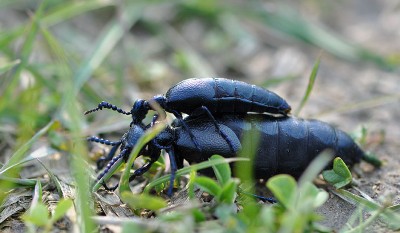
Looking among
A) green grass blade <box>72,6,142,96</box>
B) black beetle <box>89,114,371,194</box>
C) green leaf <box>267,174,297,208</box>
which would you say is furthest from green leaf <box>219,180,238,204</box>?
green grass blade <box>72,6,142,96</box>

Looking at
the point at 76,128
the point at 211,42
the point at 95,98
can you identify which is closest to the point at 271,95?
the point at 76,128

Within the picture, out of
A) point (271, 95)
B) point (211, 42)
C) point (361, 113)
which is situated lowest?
point (361, 113)

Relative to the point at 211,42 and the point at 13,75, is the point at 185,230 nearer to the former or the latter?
the point at 13,75

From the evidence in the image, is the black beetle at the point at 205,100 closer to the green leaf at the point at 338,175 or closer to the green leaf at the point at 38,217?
the green leaf at the point at 338,175

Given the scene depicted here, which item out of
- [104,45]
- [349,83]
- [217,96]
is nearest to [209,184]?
[217,96]

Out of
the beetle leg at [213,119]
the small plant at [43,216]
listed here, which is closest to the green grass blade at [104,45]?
the beetle leg at [213,119]

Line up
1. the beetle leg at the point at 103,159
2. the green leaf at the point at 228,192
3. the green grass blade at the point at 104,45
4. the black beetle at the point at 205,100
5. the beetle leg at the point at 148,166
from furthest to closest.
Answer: the green grass blade at the point at 104,45 → the beetle leg at the point at 103,159 → the black beetle at the point at 205,100 → the beetle leg at the point at 148,166 → the green leaf at the point at 228,192

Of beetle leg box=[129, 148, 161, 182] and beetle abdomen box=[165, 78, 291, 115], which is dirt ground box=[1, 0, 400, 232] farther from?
beetle abdomen box=[165, 78, 291, 115]

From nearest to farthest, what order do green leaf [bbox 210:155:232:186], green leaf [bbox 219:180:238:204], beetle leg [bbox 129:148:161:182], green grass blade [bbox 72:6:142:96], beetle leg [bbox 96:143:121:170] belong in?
green leaf [bbox 219:180:238:204], green leaf [bbox 210:155:232:186], beetle leg [bbox 129:148:161:182], beetle leg [bbox 96:143:121:170], green grass blade [bbox 72:6:142:96]
